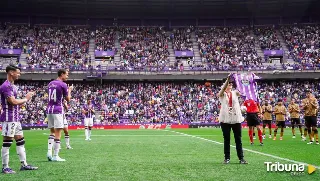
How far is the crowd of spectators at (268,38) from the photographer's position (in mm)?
57531

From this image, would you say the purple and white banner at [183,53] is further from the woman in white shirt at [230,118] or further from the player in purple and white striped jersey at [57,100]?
the woman in white shirt at [230,118]

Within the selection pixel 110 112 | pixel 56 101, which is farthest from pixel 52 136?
pixel 110 112

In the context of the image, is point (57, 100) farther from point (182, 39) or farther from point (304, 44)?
point (304, 44)

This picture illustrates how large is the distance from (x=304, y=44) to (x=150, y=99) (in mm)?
24185

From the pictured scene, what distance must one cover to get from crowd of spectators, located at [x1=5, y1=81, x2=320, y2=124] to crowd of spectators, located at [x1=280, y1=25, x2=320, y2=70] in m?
2.89

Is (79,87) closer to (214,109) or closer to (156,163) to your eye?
(214,109)

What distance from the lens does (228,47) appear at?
57531 mm

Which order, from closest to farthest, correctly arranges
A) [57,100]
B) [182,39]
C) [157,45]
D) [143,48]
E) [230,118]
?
[230,118] < [57,100] < [143,48] < [157,45] < [182,39]

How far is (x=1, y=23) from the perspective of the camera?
59.0 meters

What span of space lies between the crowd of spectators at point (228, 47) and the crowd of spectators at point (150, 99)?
Result: 139 inches

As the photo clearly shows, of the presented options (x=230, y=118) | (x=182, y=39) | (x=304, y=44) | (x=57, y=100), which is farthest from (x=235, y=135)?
(x=304, y=44)

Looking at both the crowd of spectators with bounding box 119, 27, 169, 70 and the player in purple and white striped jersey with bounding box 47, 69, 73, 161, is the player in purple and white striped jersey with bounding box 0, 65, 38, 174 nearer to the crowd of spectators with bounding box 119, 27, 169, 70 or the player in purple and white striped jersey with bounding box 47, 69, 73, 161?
the player in purple and white striped jersey with bounding box 47, 69, 73, 161

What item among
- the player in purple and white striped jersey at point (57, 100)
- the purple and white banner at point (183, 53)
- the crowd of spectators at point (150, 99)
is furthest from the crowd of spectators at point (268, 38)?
the player in purple and white striped jersey at point (57, 100)

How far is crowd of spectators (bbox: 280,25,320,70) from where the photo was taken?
176 ft
